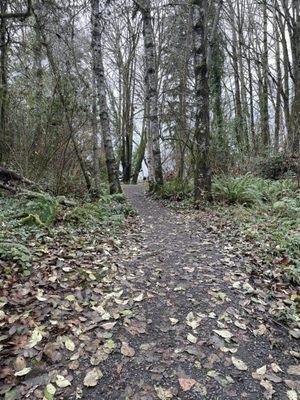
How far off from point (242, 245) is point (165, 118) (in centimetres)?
733

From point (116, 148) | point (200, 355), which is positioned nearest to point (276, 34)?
point (116, 148)

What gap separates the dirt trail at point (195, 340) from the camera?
1.98m

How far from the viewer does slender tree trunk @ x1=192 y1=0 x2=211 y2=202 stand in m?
6.95

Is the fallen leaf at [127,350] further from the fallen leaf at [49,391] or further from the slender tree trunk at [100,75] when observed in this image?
the slender tree trunk at [100,75]

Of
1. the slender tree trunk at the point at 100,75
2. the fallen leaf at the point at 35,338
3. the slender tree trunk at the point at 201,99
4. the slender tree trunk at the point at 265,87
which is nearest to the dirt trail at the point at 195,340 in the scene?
the fallen leaf at the point at 35,338

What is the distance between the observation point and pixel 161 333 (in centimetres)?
249

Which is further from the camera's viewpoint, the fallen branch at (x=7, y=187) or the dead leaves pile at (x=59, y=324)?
the fallen branch at (x=7, y=187)

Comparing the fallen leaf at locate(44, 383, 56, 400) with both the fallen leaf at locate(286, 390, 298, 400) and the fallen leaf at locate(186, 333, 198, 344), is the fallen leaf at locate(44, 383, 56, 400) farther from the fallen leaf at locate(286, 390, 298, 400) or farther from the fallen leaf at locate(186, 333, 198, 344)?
the fallen leaf at locate(286, 390, 298, 400)

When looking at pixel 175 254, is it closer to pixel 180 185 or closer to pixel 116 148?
pixel 180 185

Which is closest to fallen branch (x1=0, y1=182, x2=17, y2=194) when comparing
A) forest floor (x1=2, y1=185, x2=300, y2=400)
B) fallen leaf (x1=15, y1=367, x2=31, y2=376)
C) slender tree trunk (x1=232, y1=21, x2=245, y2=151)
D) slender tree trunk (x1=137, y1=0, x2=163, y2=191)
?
forest floor (x1=2, y1=185, x2=300, y2=400)

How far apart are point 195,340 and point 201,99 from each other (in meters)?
5.81

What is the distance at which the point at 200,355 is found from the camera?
2.25 meters

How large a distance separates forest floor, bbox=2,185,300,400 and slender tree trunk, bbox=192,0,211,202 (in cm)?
336

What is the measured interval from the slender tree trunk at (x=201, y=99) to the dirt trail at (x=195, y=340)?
138 inches
